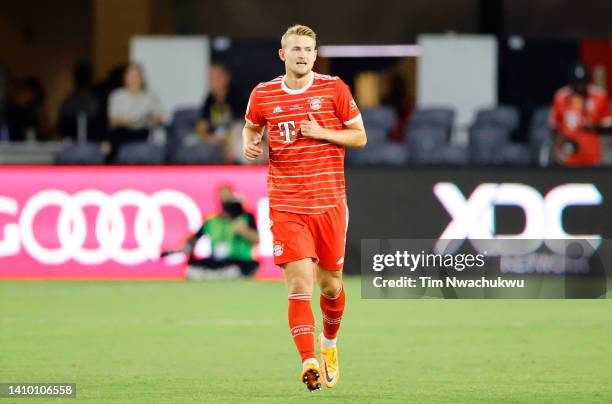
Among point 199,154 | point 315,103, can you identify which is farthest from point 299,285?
point 199,154

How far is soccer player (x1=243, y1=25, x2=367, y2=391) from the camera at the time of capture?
820cm

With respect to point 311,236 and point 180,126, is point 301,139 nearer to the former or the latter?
point 311,236

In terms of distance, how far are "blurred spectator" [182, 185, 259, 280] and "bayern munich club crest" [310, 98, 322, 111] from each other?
7815mm

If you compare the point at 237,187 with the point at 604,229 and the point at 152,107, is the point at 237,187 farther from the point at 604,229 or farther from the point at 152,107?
the point at 604,229

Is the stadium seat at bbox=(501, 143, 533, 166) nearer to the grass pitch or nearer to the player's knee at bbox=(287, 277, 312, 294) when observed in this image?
the grass pitch

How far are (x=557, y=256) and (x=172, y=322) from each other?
5081mm

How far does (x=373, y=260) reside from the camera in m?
12.6

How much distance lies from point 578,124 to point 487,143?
158 centimetres

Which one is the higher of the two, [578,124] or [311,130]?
[311,130]

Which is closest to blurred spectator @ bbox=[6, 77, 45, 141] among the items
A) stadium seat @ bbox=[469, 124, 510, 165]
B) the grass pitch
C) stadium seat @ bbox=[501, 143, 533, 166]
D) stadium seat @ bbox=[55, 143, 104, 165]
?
stadium seat @ bbox=[55, 143, 104, 165]

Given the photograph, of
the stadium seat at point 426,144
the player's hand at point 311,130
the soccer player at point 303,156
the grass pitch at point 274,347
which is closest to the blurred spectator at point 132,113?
the grass pitch at point 274,347

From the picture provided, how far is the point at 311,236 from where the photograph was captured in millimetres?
8359

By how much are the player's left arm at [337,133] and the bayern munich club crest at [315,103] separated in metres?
0.05

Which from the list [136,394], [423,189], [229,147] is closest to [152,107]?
[229,147]
